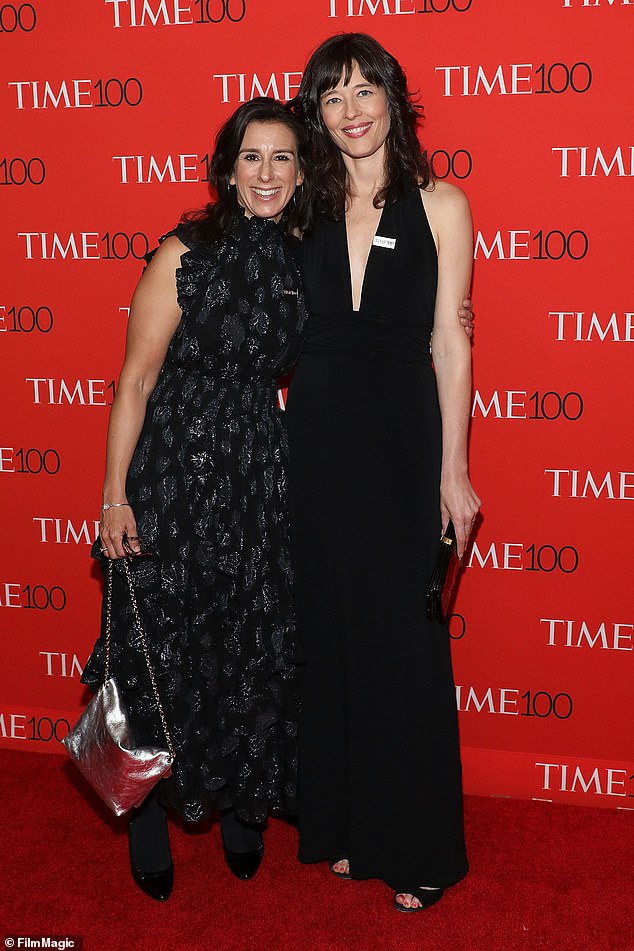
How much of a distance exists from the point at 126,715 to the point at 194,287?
39.2 inches

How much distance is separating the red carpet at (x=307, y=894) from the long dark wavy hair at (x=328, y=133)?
1.67 metres

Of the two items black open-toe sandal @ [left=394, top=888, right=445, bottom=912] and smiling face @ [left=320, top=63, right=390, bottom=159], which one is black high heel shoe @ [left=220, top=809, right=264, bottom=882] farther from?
smiling face @ [left=320, top=63, right=390, bottom=159]

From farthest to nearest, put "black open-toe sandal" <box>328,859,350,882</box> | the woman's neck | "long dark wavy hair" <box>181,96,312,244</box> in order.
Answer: "black open-toe sandal" <box>328,859,350,882</box> < the woman's neck < "long dark wavy hair" <box>181,96,312,244</box>

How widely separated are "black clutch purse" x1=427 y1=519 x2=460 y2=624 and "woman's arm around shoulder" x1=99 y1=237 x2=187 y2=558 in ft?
2.29

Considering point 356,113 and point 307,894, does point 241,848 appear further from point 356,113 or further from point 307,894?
point 356,113

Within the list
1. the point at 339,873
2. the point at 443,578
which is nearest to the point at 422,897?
the point at 339,873

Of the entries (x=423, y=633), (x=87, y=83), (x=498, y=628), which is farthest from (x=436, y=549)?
(x=87, y=83)

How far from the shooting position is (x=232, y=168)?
2346mm

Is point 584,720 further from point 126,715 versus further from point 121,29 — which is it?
point 121,29

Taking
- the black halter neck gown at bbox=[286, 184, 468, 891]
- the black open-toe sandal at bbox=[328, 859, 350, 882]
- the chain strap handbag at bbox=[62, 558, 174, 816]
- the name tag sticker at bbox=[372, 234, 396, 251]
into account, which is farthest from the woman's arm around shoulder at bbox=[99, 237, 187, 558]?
the black open-toe sandal at bbox=[328, 859, 350, 882]

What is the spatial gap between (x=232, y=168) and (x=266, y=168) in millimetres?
90

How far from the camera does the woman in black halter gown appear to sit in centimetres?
236

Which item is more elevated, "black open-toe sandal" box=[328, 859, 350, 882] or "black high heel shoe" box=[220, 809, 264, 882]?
"black high heel shoe" box=[220, 809, 264, 882]

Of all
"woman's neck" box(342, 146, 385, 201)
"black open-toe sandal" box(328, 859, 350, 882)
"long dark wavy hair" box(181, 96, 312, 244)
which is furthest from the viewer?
"black open-toe sandal" box(328, 859, 350, 882)
